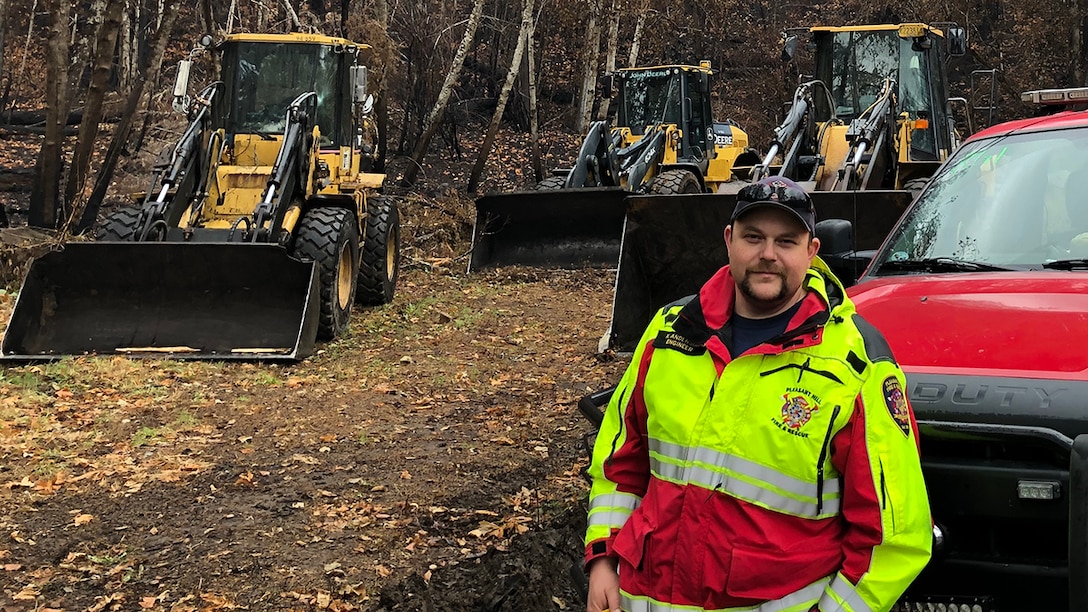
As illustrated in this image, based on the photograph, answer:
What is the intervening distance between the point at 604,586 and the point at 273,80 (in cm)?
970

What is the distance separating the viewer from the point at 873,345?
7.93 feet

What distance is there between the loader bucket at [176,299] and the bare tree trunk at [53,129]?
232 inches

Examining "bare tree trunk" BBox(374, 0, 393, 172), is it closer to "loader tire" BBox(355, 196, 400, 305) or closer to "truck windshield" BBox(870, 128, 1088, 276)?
"loader tire" BBox(355, 196, 400, 305)

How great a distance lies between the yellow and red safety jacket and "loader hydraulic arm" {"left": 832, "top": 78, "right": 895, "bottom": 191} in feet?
28.0

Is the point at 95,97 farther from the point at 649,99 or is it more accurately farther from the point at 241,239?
the point at 649,99

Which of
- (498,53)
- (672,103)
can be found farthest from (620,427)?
(498,53)

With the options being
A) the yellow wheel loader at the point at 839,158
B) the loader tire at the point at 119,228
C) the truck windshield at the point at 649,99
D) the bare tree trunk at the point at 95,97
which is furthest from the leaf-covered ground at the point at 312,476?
the truck windshield at the point at 649,99

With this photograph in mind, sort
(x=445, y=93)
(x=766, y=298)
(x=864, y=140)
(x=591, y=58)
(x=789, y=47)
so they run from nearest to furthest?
(x=766, y=298)
(x=864, y=140)
(x=789, y=47)
(x=445, y=93)
(x=591, y=58)

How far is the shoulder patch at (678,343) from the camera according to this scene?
2.41 meters

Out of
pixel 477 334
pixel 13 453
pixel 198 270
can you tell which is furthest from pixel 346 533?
pixel 477 334

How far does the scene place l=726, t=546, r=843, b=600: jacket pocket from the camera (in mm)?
2256

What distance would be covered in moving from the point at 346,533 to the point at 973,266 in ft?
9.97

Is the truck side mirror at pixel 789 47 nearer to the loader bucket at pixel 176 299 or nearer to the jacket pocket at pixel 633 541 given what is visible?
the loader bucket at pixel 176 299

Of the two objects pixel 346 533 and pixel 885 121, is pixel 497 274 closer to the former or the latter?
pixel 885 121
